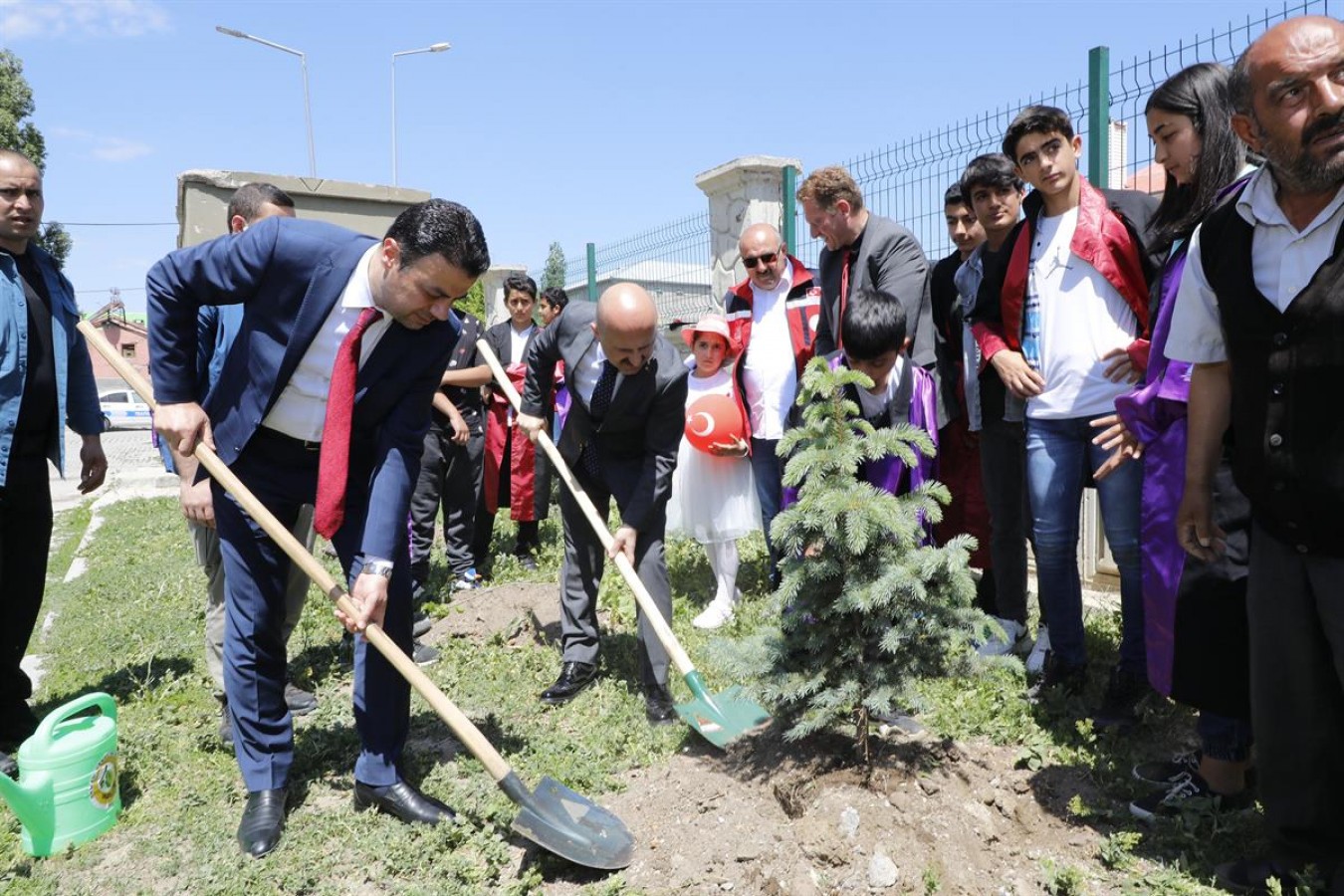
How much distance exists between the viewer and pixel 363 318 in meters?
2.94

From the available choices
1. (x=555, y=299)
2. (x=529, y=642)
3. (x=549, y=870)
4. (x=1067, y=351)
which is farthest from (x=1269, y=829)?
(x=555, y=299)

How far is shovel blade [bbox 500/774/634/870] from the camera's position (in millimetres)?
2754

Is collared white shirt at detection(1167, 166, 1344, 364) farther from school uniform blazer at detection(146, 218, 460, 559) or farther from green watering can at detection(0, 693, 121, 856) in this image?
green watering can at detection(0, 693, 121, 856)

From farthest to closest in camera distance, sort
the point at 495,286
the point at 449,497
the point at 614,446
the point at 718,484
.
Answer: the point at 495,286 < the point at 449,497 < the point at 718,484 < the point at 614,446

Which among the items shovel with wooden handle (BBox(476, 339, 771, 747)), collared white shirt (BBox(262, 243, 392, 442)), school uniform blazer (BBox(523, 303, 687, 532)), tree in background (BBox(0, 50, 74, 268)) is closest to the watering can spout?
collared white shirt (BBox(262, 243, 392, 442))

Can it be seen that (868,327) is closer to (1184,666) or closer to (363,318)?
(1184,666)

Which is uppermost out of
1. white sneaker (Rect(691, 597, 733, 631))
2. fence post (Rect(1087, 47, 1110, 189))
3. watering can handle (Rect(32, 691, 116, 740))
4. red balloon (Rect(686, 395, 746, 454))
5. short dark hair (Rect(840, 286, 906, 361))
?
fence post (Rect(1087, 47, 1110, 189))

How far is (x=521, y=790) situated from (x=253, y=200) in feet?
9.53

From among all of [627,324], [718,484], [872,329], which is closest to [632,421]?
[627,324]

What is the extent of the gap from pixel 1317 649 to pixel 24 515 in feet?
14.7

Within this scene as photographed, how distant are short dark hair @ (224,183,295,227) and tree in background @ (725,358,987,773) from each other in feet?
8.99

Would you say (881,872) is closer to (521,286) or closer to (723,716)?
(723,716)

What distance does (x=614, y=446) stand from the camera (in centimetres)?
414

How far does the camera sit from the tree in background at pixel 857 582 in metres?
2.79
